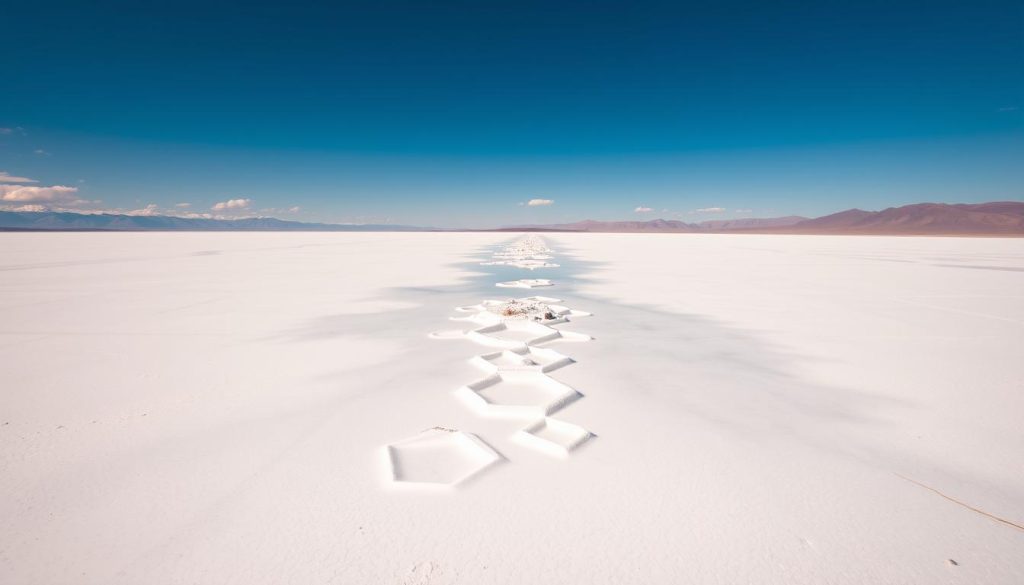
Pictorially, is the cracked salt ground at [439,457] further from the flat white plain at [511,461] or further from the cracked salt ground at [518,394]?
the cracked salt ground at [518,394]

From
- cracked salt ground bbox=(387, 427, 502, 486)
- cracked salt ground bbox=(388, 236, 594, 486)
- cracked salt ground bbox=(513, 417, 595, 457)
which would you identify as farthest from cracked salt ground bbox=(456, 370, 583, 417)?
cracked salt ground bbox=(387, 427, 502, 486)

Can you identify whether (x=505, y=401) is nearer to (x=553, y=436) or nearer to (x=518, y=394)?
(x=518, y=394)

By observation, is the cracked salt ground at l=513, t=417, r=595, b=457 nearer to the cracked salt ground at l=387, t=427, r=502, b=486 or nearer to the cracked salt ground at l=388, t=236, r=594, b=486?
the cracked salt ground at l=388, t=236, r=594, b=486

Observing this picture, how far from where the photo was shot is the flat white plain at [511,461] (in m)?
1.29

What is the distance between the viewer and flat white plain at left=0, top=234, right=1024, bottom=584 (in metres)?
1.29

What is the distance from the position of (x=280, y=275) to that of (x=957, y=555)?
392 inches

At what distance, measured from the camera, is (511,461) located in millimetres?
1810

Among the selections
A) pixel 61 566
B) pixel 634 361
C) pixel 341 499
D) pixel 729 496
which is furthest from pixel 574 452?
pixel 61 566

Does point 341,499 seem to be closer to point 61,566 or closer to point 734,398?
point 61,566

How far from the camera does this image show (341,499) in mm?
1559

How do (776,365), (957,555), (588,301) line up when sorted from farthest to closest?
(588,301), (776,365), (957,555)

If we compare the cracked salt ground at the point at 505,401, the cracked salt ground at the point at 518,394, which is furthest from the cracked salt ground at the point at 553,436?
the cracked salt ground at the point at 518,394

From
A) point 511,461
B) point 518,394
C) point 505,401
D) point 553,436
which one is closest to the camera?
point 511,461

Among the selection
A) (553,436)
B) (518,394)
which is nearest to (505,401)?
(518,394)
